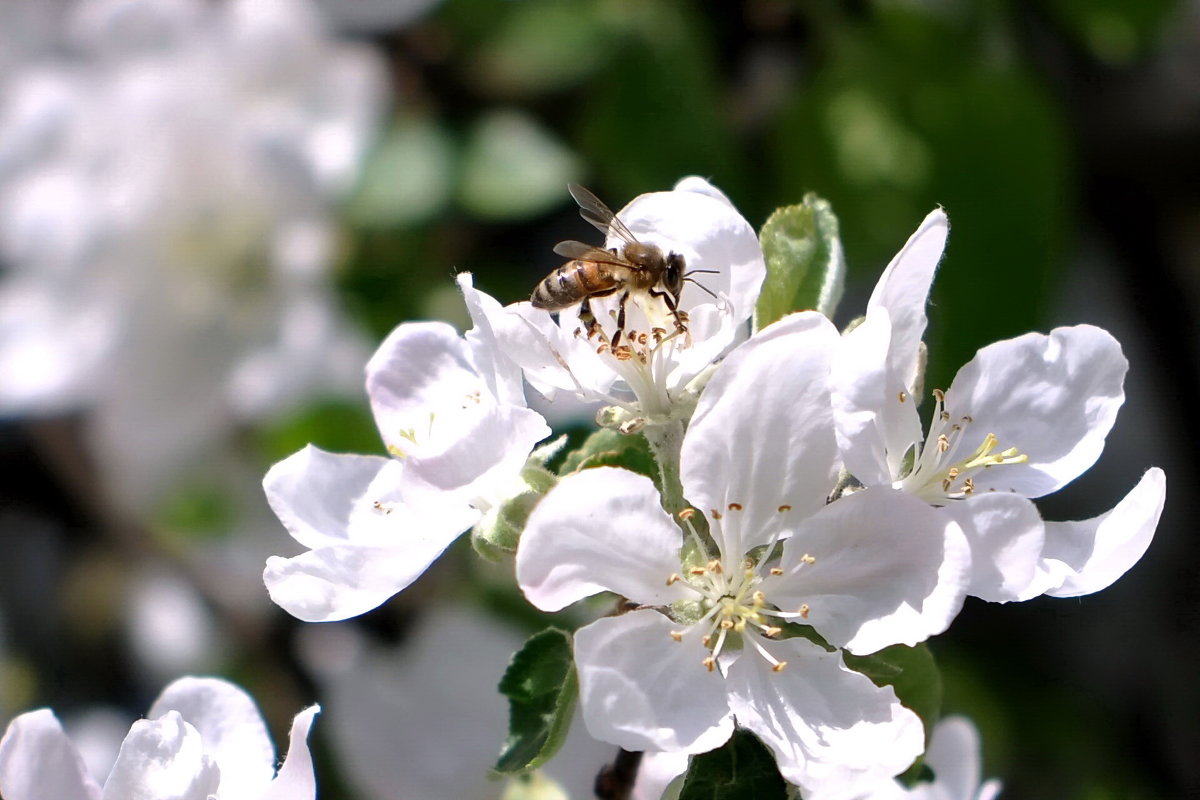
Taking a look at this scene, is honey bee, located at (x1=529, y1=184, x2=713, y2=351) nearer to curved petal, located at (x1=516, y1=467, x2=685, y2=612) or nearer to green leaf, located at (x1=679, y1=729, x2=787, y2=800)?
curved petal, located at (x1=516, y1=467, x2=685, y2=612)

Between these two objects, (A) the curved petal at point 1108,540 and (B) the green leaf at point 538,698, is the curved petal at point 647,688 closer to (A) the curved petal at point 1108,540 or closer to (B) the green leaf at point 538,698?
(B) the green leaf at point 538,698

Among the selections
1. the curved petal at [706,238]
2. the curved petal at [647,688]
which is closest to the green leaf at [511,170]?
the curved petal at [706,238]

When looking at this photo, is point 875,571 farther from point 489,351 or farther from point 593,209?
point 593,209

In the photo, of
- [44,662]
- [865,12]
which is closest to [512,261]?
[865,12]

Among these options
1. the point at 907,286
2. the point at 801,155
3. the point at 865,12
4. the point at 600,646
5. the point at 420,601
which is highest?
the point at 907,286

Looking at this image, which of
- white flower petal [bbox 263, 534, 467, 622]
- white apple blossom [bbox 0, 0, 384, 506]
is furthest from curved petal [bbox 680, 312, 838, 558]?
white apple blossom [bbox 0, 0, 384, 506]

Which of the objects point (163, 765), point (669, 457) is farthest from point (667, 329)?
point (163, 765)

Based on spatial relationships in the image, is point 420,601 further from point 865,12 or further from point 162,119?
point 865,12
